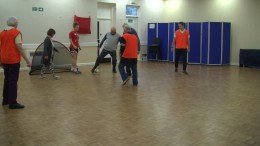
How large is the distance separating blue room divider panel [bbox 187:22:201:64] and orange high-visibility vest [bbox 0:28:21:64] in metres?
9.67

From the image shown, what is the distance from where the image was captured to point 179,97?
6.46 metres

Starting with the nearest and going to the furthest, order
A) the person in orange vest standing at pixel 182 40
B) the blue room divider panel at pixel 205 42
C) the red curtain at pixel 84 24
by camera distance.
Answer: the person in orange vest standing at pixel 182 40 → the red curtain at pixel 84 24 → the blue room divider panel at pixel 205 42

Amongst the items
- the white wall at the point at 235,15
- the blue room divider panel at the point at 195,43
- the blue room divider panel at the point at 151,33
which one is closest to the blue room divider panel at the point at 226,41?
the white wall at the point at 235,15

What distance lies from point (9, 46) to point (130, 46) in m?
3.15

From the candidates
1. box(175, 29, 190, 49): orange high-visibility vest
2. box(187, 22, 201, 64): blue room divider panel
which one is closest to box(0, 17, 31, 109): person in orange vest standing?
box(175, 29, 190, 49): orange high-visibility vest

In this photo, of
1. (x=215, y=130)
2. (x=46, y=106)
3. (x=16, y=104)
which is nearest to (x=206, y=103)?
(x=215, y=130)

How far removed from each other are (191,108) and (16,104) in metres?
3.09

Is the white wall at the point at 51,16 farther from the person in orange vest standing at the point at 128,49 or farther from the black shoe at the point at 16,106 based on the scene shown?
the black shoe at the point at 16,106

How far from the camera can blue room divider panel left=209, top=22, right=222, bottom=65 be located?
1301 centimetres

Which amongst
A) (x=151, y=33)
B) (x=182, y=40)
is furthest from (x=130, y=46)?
(x=151, y=33)

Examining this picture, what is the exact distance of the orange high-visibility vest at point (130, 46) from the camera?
7566mm

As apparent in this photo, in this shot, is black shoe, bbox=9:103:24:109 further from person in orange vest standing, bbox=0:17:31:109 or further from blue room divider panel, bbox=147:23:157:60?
blue room divider panel, bbox=147:23:157:60

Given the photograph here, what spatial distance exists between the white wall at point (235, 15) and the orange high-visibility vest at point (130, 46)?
23.1 feet

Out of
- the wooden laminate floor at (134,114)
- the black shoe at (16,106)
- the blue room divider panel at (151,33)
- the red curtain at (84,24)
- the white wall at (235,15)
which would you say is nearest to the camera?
the wooden laminate floor at (134,114)
